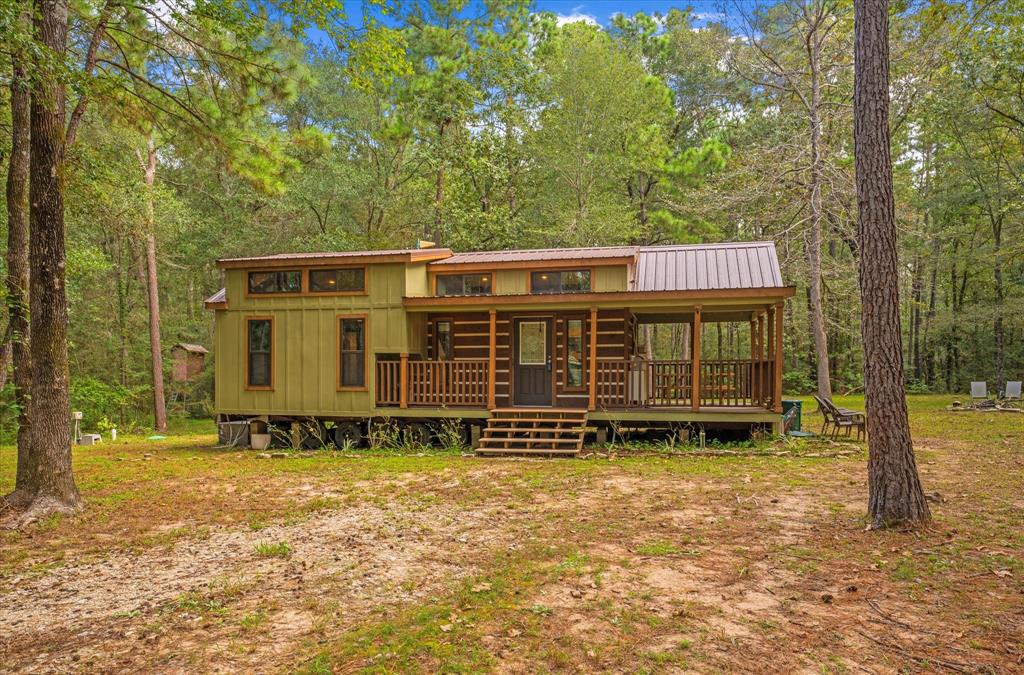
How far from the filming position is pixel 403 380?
530 inches

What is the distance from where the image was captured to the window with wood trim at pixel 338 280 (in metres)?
13.7

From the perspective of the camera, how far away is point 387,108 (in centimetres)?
2622

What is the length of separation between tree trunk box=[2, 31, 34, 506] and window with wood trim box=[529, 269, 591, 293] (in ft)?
29.5

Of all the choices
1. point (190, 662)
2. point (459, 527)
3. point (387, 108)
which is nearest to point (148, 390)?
point (387, 108)

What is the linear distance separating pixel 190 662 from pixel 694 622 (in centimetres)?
311

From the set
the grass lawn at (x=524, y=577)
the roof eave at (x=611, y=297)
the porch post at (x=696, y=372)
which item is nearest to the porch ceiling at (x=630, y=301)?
the roof eave at (x=611, y=297)

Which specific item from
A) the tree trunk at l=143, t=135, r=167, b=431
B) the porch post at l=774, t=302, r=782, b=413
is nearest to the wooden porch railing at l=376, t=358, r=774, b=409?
the porch post at l=774, t=302, r=782, b=413

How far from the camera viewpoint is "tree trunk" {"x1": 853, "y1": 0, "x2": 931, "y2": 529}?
234 inches

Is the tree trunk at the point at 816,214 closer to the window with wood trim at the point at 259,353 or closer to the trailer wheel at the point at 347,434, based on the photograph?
the trailer wheel at the point at 347,434

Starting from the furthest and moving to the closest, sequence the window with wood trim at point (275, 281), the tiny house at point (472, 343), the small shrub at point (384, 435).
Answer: the window with wood trim at point (275, 281) < the small shrub at point (384, 435) < the tiny house at point (472, 343)

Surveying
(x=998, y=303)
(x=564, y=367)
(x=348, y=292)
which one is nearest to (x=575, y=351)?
(x=564, y=367)

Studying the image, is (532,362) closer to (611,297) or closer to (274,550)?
(611,297)

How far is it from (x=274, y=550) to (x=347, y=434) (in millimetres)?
8159

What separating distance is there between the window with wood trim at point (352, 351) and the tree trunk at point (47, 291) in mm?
6609
